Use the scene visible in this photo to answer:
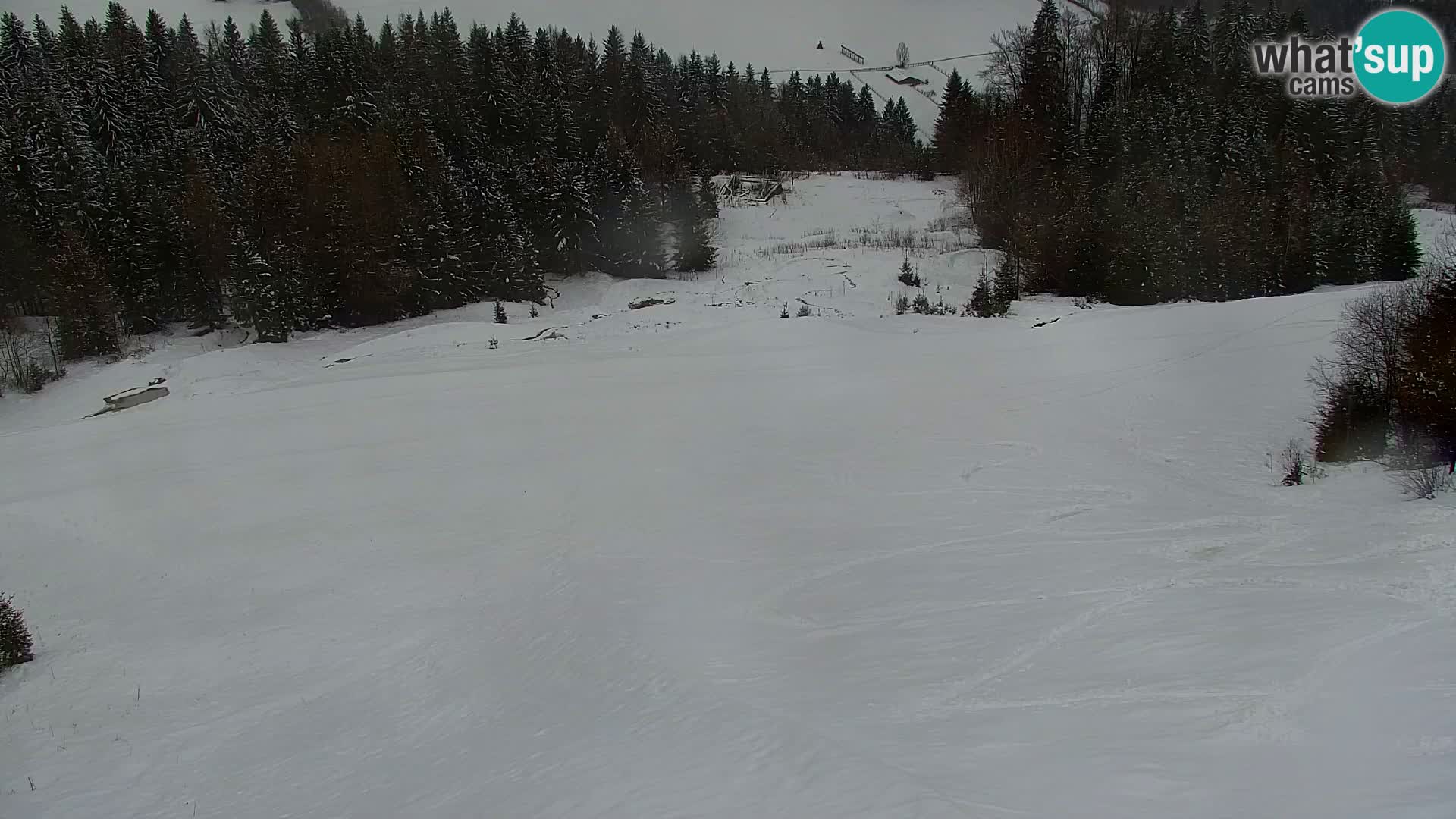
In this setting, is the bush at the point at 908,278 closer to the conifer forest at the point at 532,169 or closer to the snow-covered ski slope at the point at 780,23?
the conifer forest at the point at 532,169

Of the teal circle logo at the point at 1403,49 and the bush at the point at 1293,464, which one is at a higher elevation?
the teal circle logo at the point at 1403,49

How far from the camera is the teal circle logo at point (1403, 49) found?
27.2 meters

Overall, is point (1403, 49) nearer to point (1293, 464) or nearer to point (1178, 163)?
point (1178, 163)

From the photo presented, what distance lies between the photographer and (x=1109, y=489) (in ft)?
35.3

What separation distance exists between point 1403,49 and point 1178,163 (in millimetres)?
9710

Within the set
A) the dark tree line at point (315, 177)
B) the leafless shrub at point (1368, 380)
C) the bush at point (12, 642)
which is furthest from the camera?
the dark tree line at point (315, 177)

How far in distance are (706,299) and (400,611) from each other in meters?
22.0

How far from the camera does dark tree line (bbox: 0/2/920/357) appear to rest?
34.0 meters

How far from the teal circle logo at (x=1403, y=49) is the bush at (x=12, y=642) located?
3355 cm

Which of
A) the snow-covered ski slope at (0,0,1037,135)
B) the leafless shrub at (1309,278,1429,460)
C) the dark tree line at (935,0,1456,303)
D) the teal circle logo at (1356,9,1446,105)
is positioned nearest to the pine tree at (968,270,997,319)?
the dark tree line at (935,0,1456,303)

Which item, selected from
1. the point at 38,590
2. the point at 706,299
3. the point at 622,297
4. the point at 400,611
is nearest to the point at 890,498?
the point at 400,611

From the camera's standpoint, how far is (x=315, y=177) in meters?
35.1

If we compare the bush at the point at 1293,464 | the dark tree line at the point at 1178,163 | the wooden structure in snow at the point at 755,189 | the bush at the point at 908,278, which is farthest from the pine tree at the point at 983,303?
the wooden structure in snow at the point at 755,189

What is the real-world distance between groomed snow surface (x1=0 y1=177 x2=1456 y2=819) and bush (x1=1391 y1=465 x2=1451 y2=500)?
0.74 ft
